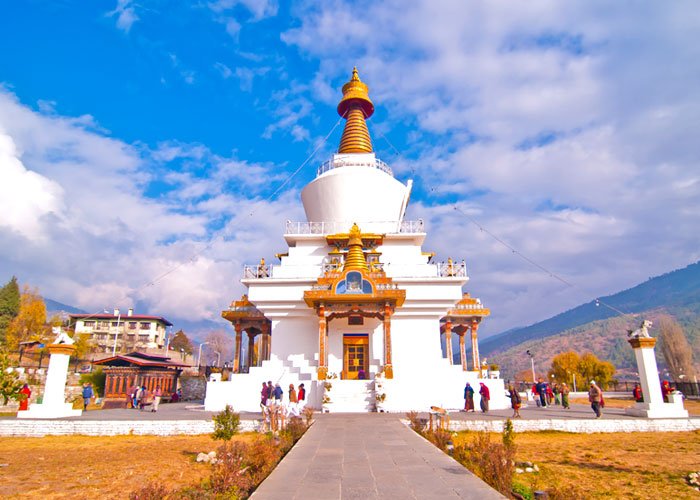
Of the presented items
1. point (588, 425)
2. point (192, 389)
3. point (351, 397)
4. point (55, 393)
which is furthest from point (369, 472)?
point (192, 389)

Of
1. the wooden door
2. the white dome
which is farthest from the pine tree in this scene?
the wooden door

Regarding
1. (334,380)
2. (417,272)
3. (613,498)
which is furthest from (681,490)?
(417,272)

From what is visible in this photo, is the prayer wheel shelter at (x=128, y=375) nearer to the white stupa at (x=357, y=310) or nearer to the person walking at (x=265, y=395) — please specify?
the white stupa at (x=357, y=310)

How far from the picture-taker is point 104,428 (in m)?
14.0

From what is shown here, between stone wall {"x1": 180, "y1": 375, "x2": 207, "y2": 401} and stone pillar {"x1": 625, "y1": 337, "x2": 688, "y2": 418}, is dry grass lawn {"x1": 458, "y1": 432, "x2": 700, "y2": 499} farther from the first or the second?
stone wall {"x1": 180, "y1": 375, "x2": 207, "y2": 401}

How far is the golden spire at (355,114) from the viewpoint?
95.3 feet

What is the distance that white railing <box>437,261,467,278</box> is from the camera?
22.6 m

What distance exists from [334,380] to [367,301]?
12.7 ft

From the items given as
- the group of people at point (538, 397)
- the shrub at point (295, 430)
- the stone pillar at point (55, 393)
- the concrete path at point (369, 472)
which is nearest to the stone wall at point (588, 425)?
the group of people at point (538, 397)

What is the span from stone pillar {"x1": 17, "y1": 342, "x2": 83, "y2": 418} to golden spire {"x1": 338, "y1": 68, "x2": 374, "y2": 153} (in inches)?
752

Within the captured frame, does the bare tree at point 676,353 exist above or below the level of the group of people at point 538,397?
above

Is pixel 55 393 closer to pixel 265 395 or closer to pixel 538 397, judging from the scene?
pixel 265 395

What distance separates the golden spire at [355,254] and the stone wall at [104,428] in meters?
9.16

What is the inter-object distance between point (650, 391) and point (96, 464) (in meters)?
18.0
